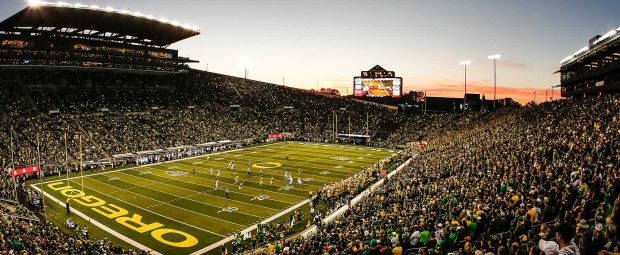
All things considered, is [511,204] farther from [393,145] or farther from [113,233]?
→ [393,145]

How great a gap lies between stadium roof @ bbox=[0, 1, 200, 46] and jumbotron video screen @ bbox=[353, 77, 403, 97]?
97.7 ft

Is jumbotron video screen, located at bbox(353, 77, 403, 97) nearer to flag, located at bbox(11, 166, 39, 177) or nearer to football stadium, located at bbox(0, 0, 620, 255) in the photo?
football stadium, located at bbox(0, 0, 620, 255)

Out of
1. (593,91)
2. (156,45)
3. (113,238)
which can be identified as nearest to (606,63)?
(593,91)

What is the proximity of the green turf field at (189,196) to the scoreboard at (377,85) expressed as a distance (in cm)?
2612

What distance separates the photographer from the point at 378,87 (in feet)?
234

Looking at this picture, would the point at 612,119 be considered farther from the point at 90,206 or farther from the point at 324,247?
the point at 90,206

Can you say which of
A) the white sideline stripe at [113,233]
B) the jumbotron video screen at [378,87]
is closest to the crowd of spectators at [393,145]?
the white sideline stripe at [113,233]

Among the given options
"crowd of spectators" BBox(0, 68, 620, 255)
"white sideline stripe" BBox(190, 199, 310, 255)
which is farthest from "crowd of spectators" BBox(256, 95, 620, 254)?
"white sideline stripe" BBox(190, 199, 310, 255)

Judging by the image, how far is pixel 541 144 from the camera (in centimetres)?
1927

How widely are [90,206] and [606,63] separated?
50.8 metres

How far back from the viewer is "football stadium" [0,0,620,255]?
36.1ft

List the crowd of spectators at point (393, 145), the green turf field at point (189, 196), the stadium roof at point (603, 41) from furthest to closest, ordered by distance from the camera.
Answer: the stadium roof at point (603, 41)
the green turf field at point (189, 196)
the crowd of spectators at point (393, 145)

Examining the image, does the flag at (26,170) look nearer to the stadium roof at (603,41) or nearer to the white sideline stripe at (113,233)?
the white sideline stripe at (113,233)

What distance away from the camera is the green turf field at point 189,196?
72.0 ft
